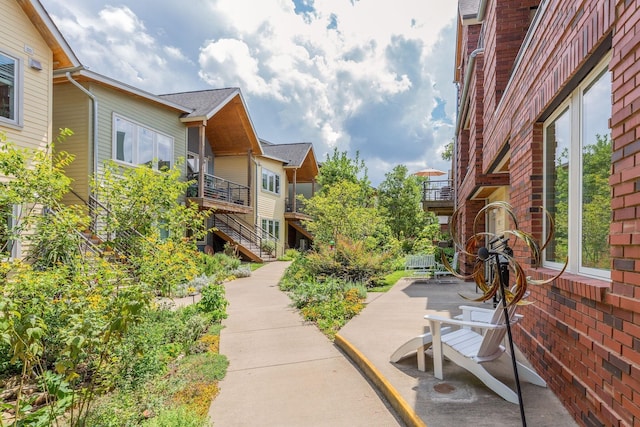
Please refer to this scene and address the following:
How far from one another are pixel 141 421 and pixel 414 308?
575 centimetres

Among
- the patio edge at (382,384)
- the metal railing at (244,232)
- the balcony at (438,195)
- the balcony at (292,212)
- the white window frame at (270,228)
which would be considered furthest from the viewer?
the balcony at (292,212)

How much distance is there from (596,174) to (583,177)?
213 millimetres

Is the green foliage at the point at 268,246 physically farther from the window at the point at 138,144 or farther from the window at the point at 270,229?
the window at the point at 138,144

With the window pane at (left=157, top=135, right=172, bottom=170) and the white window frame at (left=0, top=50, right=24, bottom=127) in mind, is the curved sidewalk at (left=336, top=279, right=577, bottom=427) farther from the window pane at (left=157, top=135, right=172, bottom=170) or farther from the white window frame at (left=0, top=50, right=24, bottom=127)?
the window pane at (left=157, top=135, right=172, bottom=170)

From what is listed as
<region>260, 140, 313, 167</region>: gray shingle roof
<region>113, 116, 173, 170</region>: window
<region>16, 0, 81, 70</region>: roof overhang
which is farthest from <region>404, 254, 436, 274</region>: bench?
<region>260, 140, 313, 167</region>: gray shingle roof

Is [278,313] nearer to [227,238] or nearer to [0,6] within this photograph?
[0,6]

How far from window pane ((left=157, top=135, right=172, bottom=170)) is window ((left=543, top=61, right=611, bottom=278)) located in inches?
556

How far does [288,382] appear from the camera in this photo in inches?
176

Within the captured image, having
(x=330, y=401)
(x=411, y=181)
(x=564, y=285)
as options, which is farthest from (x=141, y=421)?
(x=411, y=181)

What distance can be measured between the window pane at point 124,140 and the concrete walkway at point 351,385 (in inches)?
350

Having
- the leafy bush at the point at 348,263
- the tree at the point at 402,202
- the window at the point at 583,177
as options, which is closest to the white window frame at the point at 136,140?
the leafy bush at the point at 348,263

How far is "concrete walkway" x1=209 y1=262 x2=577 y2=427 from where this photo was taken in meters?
3.36

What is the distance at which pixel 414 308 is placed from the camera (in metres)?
7.87

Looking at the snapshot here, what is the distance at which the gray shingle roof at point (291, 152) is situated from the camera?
86.0ft
